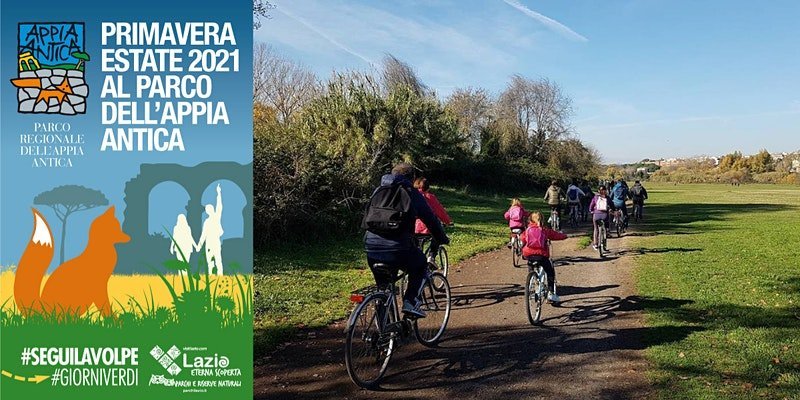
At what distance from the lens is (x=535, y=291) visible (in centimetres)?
732

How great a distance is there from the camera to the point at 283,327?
22.9 feet

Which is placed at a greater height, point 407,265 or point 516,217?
point 516,217

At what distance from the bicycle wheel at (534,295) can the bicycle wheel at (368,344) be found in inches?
95.0

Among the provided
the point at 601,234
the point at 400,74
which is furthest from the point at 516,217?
the point at 400,74

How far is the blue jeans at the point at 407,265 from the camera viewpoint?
5230 millimetres

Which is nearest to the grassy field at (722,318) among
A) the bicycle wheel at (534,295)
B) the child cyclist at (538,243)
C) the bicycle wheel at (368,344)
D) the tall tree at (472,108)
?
the bicycle wheel at (534,295)

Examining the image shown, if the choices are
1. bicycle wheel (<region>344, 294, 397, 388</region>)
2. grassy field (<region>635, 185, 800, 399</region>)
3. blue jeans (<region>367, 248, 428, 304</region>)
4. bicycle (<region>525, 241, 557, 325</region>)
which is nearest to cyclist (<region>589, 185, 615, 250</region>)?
grassy field (<region>635, 185, 800, 399</region>)

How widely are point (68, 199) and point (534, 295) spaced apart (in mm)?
5384

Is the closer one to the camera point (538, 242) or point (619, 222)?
point (538, 242)

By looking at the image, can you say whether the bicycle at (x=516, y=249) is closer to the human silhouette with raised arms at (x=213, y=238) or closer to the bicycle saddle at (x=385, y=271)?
the bicycle saddle at (x=385, y=271)

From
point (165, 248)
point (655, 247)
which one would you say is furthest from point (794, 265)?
point (165, 248)

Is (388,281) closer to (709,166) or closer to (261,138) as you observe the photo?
(261,138)

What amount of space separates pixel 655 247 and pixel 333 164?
30.7ft

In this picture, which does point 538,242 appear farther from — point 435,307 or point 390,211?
point 390,211
